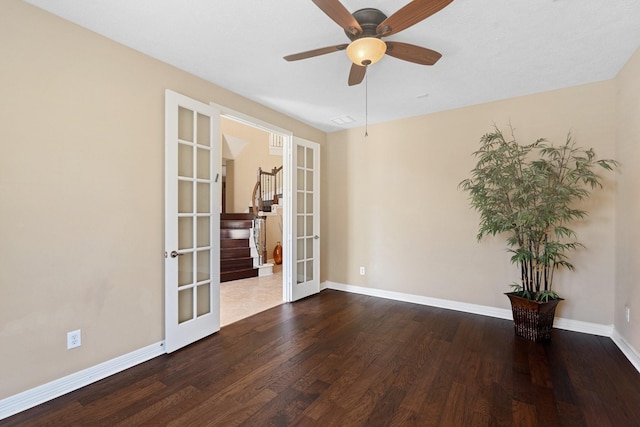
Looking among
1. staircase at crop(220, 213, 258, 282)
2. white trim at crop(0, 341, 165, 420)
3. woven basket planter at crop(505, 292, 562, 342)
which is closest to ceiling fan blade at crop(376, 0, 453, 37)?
woven basket planter at crop(505, 292, 562, 342)

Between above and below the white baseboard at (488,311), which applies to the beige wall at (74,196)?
above

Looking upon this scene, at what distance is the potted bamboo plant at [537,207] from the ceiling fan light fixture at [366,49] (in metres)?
1.82

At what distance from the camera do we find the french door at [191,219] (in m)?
2.57

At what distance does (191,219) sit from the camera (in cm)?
279

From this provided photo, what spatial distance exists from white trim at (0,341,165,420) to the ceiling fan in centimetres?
272

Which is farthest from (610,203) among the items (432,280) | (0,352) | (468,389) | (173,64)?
(0,352)

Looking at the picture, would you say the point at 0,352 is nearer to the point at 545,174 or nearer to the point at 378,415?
the point at 378,415

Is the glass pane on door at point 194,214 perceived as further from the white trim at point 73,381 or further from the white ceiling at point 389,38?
the white ceiling at point 389,38

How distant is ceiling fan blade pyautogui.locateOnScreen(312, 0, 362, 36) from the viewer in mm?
1501

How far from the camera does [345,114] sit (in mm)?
3943

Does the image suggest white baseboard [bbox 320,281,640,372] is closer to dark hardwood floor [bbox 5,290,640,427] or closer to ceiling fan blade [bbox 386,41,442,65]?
dark hardwood floor [bbox 5,290,640,427]

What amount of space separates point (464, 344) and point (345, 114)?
3.11 metres

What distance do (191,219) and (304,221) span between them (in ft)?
6.22

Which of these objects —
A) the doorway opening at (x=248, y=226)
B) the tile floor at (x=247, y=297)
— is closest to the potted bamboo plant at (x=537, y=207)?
the doorway opening at (x=248, y=226)
